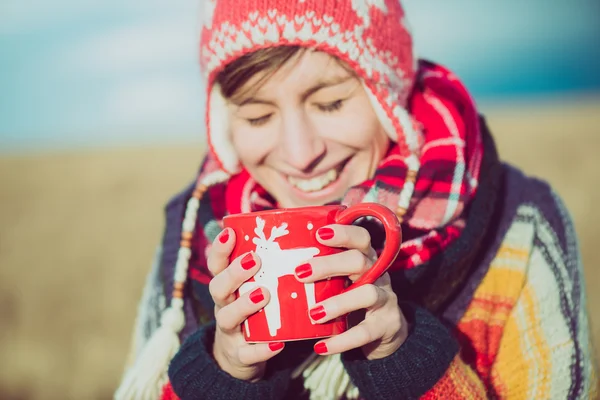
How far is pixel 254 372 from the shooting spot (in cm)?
150

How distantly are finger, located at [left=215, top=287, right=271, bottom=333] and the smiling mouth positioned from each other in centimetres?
63

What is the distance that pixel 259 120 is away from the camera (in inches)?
71.2

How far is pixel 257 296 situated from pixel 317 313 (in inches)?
4.8

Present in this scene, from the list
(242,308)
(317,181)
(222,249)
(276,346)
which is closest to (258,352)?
(276,346)

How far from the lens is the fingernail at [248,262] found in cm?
119

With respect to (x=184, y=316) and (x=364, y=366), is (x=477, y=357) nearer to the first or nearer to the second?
(x=364, y=366)

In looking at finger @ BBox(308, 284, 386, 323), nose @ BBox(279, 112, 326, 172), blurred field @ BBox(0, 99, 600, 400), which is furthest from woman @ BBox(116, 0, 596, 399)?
blurred field @ BBox(0, 99, 600, 400)

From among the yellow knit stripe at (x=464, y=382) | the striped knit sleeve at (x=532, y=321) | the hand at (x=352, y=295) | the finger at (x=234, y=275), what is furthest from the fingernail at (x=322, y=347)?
the striped knit sleeve at (x=532, y=321)

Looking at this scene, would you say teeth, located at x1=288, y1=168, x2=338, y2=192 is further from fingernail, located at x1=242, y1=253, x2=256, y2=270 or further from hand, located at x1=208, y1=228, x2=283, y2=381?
fingernail, located at x1=242, y1=253, x2=256, y2=270

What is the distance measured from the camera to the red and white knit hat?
1.64 metres

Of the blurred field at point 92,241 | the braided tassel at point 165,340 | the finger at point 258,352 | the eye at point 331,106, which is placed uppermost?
the eye at point 331,106

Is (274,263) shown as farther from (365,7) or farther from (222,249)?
(365,7)

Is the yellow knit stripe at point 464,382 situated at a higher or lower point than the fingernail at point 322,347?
lower

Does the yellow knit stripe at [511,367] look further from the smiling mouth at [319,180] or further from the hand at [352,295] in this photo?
the smiling mouth at [319,180]
